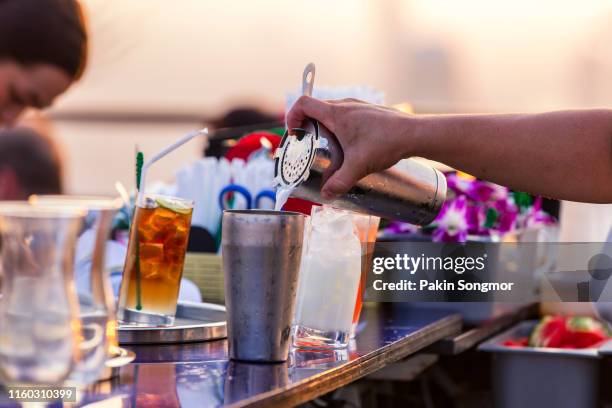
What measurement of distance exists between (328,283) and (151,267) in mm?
302

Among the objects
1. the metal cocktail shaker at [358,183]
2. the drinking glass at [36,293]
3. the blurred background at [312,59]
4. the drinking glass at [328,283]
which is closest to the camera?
the drinking glass at [36,293]

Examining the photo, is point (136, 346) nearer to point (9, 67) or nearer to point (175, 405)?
point (175, 405)

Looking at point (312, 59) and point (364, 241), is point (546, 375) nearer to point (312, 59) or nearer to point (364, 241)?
point (364, 241)

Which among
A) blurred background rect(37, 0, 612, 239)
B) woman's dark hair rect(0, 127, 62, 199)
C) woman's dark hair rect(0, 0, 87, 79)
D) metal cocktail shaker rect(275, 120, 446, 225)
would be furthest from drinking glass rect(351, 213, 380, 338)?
blurred background rect(37, 0, 612, 239)

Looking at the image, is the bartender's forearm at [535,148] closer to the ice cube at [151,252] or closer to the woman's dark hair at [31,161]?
the ice cube at [151,252]

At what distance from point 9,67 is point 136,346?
4.50 feet

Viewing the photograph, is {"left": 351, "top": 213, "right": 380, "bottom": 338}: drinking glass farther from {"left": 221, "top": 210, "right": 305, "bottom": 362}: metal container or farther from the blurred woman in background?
the blurred woman in background

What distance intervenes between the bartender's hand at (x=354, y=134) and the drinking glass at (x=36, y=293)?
551 mm

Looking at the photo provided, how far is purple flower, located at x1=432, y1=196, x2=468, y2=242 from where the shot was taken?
7.30 ft

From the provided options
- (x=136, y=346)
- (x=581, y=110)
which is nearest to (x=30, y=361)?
(x=136, y=346)

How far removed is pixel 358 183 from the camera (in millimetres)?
1418

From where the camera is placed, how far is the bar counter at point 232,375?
1.06 metres

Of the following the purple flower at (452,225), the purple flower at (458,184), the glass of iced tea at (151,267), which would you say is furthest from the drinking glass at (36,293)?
the purple flower at (458,184)

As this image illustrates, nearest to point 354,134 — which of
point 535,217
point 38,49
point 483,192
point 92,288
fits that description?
point 92,288
